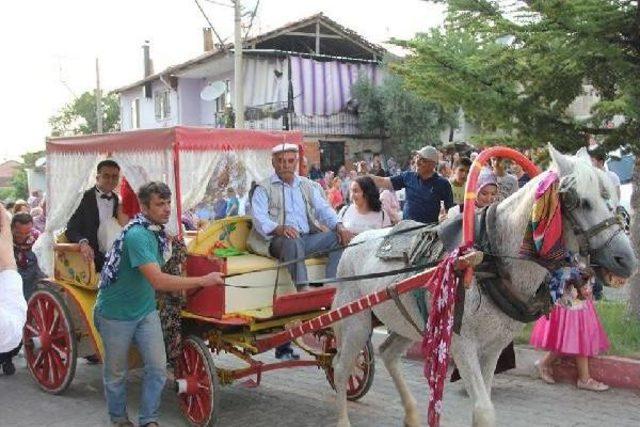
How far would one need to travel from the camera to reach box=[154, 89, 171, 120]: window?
34.3m

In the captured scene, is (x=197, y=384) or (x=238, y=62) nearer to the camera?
(x=197, y=384)

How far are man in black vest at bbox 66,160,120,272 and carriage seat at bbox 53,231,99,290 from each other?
0.34ft

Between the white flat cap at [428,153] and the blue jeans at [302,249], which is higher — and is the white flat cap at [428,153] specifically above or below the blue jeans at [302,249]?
above

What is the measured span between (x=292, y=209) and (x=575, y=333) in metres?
2.67

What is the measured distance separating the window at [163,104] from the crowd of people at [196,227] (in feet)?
89.2

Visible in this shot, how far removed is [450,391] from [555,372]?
102 centimetres

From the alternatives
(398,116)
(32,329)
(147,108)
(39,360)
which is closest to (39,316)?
(32,329)

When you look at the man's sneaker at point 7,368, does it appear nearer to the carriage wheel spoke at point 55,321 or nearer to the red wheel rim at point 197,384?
the carriage wheel spoke at point 55,321

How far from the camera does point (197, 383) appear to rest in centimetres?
562

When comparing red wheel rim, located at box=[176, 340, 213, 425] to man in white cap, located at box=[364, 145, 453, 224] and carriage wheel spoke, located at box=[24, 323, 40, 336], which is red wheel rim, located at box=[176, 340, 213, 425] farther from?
man in white cap, located at box=[364, 145, 453, 224]

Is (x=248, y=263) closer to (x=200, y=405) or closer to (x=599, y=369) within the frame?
(x=200, y=405)

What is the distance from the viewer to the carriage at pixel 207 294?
5.53 m

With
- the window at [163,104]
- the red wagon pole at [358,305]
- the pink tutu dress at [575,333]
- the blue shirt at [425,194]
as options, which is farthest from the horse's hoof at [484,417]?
the window at [163,104]

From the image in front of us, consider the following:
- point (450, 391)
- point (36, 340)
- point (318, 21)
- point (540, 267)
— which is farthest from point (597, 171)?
point (318, 21)
